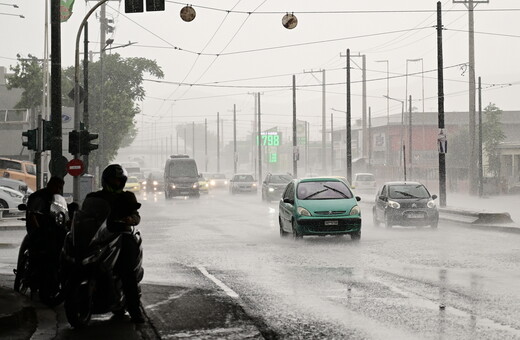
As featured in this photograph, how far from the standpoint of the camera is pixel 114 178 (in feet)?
31.3

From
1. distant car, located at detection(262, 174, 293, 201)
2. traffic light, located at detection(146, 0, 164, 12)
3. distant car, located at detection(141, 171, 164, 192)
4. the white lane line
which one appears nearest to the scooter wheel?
the white lane line

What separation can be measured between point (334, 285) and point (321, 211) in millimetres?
8964

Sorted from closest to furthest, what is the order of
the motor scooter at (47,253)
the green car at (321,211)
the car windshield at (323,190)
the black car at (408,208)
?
the motor scooter at (47,253), the green car at (321,211), the car windshield at (323,190), the black car at (408,208)

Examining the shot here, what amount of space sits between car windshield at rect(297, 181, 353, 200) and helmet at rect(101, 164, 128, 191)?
44.4ft

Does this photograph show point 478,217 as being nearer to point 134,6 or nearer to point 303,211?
point 303,211

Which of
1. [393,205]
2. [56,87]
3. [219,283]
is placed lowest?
[219,283]

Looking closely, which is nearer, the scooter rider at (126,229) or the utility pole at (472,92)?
the scooter rider at (126,229)

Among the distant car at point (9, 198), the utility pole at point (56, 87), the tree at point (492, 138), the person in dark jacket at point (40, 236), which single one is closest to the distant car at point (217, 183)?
the tree at point (492, 138)

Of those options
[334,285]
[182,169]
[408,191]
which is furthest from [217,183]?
[334,285]

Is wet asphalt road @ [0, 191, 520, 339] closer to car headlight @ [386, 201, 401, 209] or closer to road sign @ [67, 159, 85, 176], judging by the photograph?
car headlight @ [386, 201, 401, 209]

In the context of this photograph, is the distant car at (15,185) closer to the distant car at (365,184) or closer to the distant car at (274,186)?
the distant car at (274,186)

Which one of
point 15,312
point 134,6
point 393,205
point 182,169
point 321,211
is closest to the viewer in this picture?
point 15,312

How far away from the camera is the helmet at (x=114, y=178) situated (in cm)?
952

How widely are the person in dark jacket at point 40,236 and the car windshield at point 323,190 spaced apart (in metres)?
11.9
